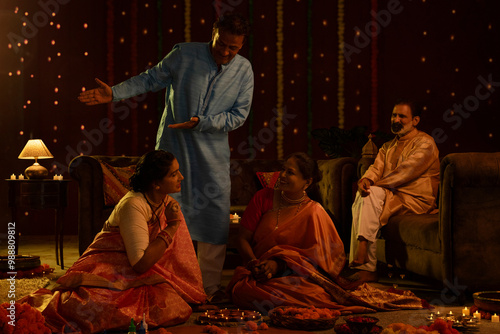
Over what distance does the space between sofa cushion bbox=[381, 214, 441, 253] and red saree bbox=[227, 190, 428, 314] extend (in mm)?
478

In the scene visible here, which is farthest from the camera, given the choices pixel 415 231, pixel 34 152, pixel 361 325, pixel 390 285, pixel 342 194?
pixel 34 152

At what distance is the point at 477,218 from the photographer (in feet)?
10.7

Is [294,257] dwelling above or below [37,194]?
below

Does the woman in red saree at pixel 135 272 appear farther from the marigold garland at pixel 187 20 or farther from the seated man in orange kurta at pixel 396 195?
the marigold garland at pixel 187 20

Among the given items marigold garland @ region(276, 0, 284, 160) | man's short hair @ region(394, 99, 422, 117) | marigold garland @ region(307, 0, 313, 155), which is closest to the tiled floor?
man's short hair @ region(394, 99, 422, 117)

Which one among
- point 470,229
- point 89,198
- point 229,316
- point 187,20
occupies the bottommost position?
point 229,316

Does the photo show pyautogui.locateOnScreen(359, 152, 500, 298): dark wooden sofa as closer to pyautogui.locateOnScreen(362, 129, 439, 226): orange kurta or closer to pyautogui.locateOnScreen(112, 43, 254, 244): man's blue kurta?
pyautogui.locateOnScreen(362, 129, 439, 226): orange kurta

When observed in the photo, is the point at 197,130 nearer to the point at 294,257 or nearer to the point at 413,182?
the point at 294,257

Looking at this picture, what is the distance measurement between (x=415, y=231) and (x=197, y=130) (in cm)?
149

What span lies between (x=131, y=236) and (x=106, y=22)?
463 centimetres

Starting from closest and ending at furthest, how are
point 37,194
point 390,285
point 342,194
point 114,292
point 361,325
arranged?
point 361,325
point 114,292
point 390,285
point 342,194
point 37,194

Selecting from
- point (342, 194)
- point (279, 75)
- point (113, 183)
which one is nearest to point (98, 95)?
point (113, 183)

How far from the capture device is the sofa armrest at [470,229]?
3242mm

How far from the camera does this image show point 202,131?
10.5 ft
